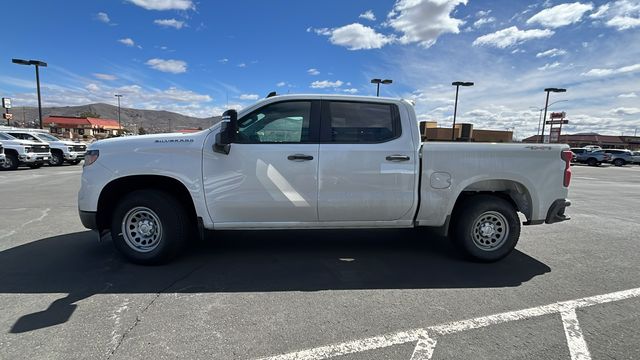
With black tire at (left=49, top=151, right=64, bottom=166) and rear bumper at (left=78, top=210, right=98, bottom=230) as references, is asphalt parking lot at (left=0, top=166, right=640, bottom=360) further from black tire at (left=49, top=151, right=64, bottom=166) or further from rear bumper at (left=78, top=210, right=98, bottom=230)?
black tire at (left=49, top=151, right=64, bottom=166)

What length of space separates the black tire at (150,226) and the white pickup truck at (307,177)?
0.01 meters

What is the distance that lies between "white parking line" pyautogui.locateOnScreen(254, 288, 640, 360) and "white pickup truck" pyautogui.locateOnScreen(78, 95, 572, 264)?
116cm

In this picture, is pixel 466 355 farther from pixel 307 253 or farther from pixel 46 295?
pixel 46 295

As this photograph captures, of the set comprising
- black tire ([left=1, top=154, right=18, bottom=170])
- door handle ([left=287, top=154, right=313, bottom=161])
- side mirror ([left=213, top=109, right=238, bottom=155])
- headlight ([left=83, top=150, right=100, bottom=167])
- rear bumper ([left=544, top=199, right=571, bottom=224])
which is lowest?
black tire ([left=1, top=154, right=18, bottom=170])

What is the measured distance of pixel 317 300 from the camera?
340cm

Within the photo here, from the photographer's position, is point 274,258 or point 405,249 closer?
point 274,258

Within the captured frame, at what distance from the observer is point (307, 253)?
4.70m

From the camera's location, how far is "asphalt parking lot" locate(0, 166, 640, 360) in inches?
105

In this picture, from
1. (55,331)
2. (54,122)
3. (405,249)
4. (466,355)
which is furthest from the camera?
(54,122)

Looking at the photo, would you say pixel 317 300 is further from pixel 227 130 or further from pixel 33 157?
pixel 33 157

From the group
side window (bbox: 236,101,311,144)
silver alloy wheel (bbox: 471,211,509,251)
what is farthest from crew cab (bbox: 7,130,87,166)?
silver alloy wheel (bbox: 471,211,509,251)

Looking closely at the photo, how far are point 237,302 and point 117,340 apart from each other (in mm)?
998

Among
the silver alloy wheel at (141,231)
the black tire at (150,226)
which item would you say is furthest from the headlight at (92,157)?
the silver alloy wheel at (141,231)

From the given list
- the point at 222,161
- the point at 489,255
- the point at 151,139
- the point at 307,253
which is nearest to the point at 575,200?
the point at 489,255
